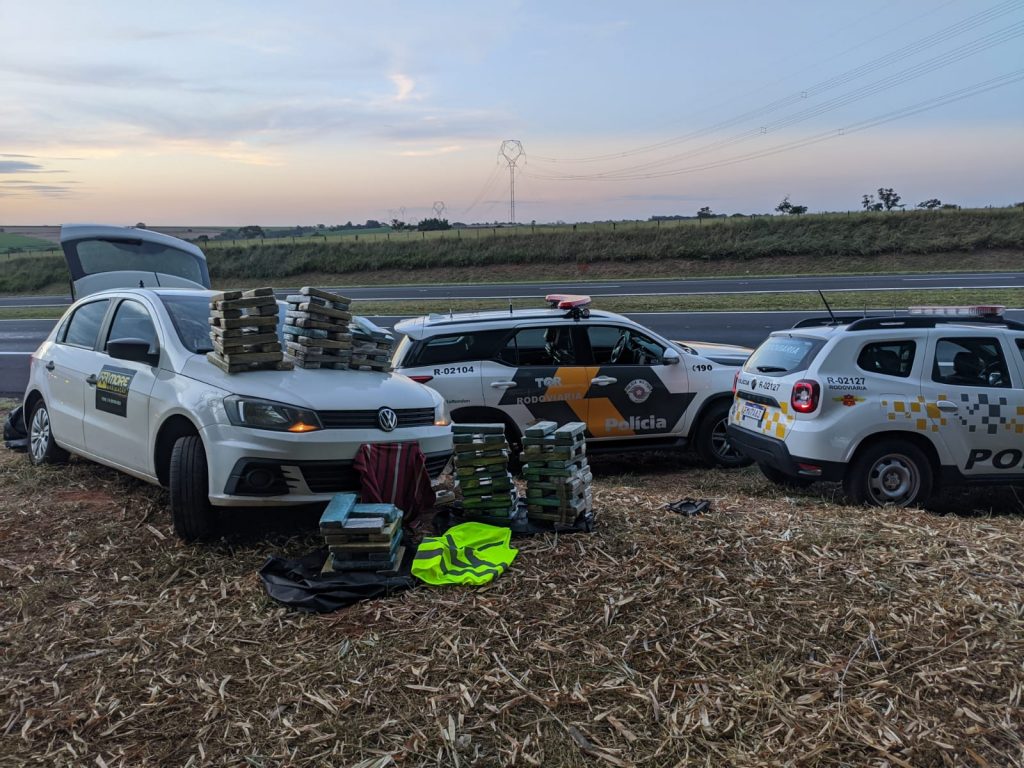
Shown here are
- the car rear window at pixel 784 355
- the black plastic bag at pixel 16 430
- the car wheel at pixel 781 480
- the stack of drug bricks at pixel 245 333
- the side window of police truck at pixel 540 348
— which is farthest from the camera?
the side window of police truck at pixel 540 348

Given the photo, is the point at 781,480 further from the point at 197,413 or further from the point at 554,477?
the point at 197,413

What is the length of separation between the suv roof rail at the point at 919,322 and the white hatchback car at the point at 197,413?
3.87 metres

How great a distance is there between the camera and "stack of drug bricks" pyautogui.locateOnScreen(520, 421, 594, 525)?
5.30 meters

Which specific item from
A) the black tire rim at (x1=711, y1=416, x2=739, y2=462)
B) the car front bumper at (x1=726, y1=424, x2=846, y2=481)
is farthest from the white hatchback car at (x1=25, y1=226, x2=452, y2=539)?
the black tire rim at (x1=711, y1=416, x2=739, y2=462)

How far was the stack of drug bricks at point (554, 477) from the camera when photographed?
5305 millimetres

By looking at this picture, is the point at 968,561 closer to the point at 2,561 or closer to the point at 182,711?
the point at 182,711

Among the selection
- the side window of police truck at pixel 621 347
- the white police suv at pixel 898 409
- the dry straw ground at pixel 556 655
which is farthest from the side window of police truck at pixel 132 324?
the white police suv at pixel 898 409

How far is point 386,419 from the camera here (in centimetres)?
554

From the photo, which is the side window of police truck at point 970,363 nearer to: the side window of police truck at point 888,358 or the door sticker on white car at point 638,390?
the side window of police truck at point 888,358

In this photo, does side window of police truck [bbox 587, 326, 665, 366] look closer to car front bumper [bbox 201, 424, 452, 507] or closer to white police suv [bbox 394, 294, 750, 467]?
white police suv [bbox 394, 294, 750, 467]

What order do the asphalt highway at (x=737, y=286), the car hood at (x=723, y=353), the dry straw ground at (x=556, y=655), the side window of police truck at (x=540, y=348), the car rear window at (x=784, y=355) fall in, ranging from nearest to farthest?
the dry straw ground at (x=556, y=655) → the car rear window at (x=784, y=355) → the side window of police truck at (x=540, y=348) → the car hood at (x=723, y=353) → the asphalt highway at (x=737, y=286)

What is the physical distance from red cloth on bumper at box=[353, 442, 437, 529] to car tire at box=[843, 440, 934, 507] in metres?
3.66

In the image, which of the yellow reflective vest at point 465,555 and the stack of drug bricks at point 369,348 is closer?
the yellow reflective vest at point 465,555

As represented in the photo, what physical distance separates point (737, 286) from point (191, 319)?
29119mm
